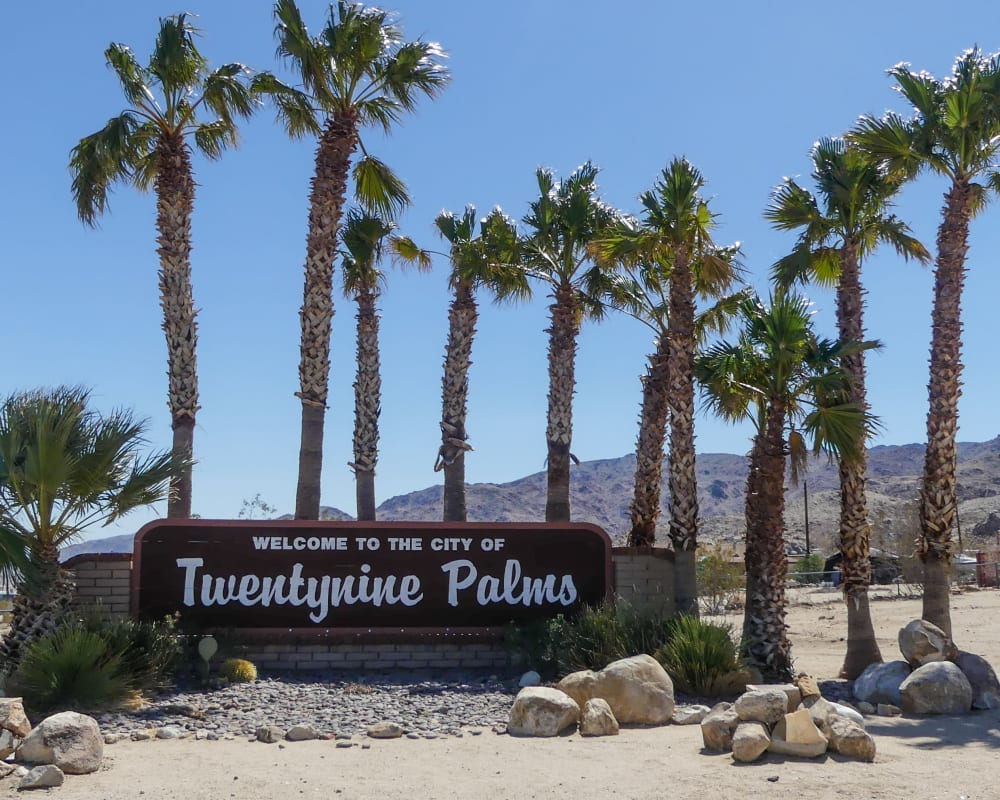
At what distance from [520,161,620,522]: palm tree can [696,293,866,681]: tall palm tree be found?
6.38m

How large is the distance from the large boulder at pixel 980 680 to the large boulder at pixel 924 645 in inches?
7.5

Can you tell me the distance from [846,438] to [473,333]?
1275 centimetres

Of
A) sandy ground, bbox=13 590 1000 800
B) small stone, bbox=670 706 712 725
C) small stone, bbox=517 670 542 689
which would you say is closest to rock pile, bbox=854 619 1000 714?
sandy ground, bbox=13 590 1000 800

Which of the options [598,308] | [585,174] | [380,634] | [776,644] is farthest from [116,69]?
[776,644]

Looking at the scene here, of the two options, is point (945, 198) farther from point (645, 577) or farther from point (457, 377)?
point (457, 377)

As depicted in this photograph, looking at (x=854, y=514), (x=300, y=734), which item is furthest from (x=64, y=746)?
(x=854, y=514)

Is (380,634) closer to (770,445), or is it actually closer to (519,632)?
(519,632)

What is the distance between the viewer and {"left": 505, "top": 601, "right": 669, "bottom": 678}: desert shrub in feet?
45.4

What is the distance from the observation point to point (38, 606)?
43.5 ft

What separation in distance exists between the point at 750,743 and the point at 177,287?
15193 mm

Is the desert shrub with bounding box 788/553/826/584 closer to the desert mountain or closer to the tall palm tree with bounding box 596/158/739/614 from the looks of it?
the desert mountain

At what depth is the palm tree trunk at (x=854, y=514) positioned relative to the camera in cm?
1612

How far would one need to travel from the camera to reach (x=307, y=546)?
51.3ft

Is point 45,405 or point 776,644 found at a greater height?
point 45,405
